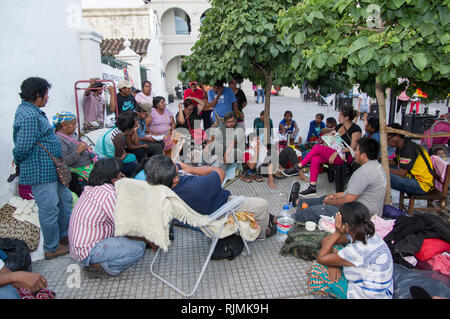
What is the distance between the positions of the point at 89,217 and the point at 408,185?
3.88m

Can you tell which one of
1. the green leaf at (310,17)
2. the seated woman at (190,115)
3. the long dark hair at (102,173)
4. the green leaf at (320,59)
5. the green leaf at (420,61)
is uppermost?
the green leaf at (310,17)

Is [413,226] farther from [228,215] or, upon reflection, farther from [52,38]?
[52,38]

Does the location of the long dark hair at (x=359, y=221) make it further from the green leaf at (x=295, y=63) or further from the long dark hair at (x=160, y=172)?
the green leaf at (x=295, y=63)

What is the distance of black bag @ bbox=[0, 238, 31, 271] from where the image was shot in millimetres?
2865

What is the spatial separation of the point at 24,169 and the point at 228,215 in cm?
213

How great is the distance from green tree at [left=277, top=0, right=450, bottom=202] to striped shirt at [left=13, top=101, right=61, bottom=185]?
2731 mm

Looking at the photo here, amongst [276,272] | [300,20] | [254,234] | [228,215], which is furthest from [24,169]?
[300,20]

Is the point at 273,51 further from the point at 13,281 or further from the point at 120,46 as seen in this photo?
the point at 120,46

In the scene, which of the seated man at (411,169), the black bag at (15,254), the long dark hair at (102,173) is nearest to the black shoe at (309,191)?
the seated man at (411,169)

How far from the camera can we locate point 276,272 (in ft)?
10.3

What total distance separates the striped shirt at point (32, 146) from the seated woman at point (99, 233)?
0.61m

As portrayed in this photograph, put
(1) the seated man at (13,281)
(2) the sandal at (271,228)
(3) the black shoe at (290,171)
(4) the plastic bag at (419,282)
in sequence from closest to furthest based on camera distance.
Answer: (1) the seated man at (13,281) < (4) the plastic bag at (419,282) < (2) the sandal at (271,228) < (3) the black shoe at (290,171)

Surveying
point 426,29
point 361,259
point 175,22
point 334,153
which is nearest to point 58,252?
point 361,259

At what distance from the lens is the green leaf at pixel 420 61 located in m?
2.63
